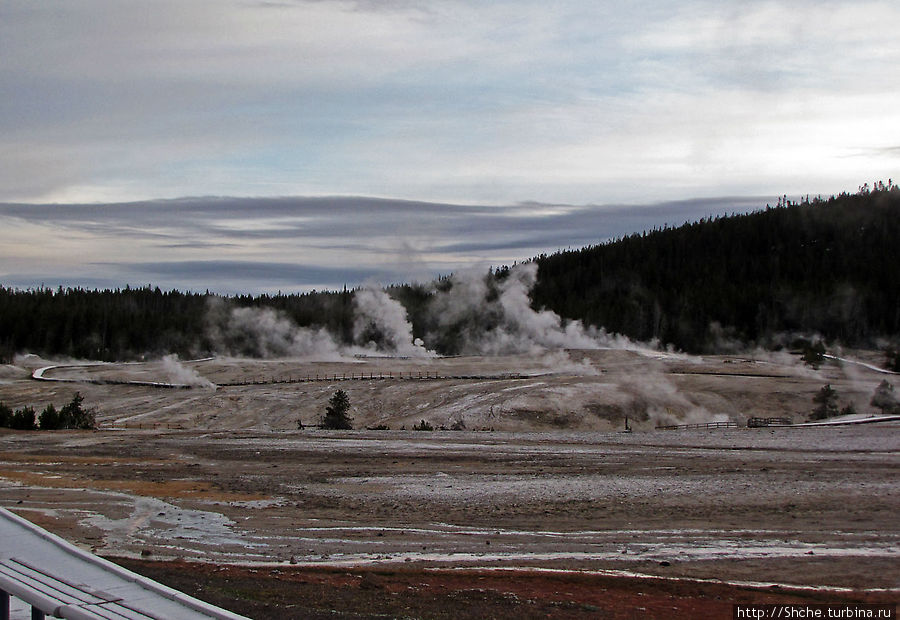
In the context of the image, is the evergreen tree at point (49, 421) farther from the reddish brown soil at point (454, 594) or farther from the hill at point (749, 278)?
the hill at point (749, 278)

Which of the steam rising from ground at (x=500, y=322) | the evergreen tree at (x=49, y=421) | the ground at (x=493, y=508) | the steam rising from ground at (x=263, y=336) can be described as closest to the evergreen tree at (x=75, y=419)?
the evergreen tree at (x=49, y=421)

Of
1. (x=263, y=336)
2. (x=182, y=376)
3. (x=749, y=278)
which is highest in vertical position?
(x=749, y=278)

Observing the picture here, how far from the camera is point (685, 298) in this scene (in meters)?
127

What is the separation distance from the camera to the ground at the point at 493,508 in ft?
45.4

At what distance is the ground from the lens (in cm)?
1383

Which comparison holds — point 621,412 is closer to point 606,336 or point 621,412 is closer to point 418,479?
point 418,479

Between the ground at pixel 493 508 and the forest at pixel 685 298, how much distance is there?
200 feet

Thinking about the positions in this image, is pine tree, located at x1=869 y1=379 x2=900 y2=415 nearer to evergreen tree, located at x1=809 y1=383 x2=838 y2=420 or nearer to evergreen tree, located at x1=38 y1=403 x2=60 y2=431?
evergreen tree, located at x1=809 y1=383 x2=838 y2=420

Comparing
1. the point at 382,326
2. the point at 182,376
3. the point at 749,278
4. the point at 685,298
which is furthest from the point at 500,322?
the point at 749,278

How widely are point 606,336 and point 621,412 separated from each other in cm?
5365

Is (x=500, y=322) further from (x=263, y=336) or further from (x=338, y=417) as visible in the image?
(x=338, y=417)

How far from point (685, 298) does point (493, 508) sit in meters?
108

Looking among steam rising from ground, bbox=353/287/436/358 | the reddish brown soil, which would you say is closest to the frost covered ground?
the reddish brown soil

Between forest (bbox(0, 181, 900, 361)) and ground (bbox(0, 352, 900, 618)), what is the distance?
61.0 meters
